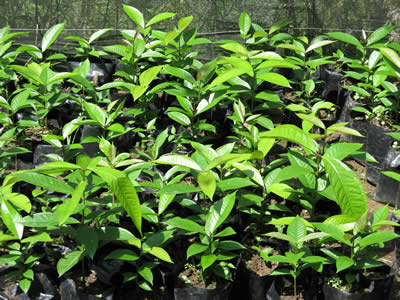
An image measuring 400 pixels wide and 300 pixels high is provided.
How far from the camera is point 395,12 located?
4305mm

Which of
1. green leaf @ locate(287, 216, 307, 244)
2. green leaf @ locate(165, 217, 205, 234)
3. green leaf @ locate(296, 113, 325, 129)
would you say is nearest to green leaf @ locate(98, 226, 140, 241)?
green leaf @ locate(165, 217, 205, 234)

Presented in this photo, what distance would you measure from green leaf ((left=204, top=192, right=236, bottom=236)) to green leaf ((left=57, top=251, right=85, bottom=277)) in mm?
534

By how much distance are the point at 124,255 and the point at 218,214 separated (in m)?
0.42

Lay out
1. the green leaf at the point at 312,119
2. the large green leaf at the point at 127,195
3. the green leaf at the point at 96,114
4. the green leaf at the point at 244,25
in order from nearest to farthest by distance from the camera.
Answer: the large green leaf at the point at 127,195
the green leaf at the point at 312,119
the green leaf at the point at 96,114
the green leaf at the point at 244,25

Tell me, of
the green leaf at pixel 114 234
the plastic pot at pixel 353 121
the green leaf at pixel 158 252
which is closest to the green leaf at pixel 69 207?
the green leaf at pixel 114 234

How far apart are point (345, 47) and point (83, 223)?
3.55 m

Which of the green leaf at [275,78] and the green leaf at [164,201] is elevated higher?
the green leaf at [275,78]

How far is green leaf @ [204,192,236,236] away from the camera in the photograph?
74.5 inches

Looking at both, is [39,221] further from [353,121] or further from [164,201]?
[353,121]

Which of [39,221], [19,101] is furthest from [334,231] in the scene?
[19,101]

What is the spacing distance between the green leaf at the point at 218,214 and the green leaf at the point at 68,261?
534 millimetres

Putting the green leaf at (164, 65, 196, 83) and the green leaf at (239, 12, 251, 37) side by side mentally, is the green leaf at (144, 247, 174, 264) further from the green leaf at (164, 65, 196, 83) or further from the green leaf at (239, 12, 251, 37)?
the green leaf at (239, 12, 251, 37)

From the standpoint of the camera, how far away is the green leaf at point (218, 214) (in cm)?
189

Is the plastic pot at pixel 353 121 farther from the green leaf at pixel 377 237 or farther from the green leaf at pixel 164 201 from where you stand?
the green leaf at pixel 164 201
